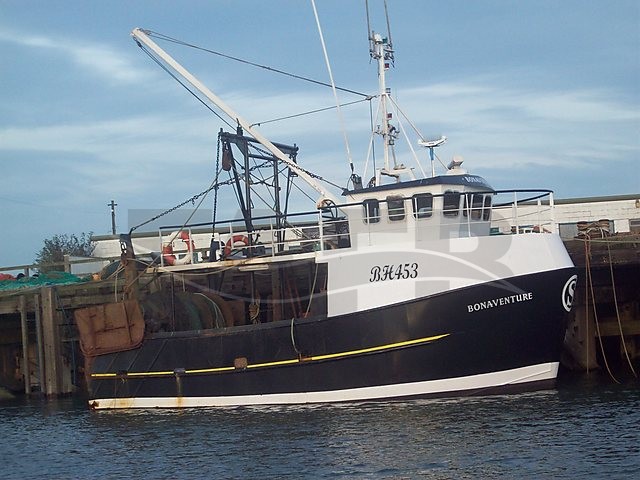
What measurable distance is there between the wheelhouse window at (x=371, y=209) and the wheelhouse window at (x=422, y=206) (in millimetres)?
705

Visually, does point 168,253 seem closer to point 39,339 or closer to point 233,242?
point 233,242

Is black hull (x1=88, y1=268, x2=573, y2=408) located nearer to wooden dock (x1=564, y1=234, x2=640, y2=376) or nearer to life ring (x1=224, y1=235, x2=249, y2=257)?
life ring (x1=224, y1=235, x2=249, y2=257)

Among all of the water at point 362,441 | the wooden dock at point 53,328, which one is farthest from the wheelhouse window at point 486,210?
the wooden dock at point 53,328

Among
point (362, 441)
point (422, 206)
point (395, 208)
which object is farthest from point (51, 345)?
point (362, 441)

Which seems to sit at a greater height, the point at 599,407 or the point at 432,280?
the point at 432,280

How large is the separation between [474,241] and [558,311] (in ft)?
6.11

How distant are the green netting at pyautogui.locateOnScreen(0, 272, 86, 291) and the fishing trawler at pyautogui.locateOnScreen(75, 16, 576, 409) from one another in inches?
234

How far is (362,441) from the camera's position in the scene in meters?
13.5

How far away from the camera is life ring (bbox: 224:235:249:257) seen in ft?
61.4

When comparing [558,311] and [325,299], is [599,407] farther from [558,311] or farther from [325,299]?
[325,299]

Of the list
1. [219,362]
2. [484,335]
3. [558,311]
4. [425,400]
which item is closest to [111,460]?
[219,362]

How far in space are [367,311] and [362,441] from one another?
121 inches

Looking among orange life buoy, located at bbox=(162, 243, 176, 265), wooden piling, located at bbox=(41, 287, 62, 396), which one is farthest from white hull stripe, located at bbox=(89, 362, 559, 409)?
wooden piling, located at bbox=(41, 287, 62, 396)

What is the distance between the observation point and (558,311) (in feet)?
52.5
